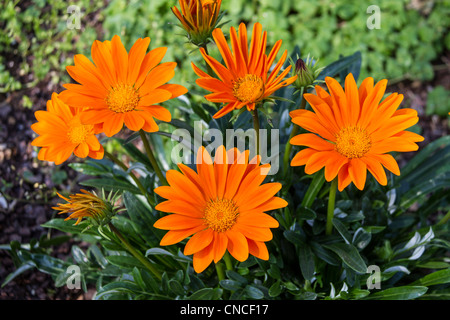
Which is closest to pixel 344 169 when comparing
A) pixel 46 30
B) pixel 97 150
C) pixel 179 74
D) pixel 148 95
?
pixel 148 95

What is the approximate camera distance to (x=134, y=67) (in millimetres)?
1523

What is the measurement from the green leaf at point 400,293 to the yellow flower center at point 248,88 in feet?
3.01

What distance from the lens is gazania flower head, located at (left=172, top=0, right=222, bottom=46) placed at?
1.44 metres

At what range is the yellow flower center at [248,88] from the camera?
137 centimetres

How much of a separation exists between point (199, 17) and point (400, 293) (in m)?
1.20

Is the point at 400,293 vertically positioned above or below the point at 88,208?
below

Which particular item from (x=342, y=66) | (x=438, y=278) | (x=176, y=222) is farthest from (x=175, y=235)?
(x=342, y=66)

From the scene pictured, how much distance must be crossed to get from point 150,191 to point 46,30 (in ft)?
7.05

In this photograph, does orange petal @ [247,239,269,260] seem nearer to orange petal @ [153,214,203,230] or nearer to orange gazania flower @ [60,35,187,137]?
orange petal @ [153,214,203,230]

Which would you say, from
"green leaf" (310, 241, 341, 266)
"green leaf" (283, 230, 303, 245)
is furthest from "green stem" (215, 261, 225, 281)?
"green leaf" (310, 241, 341, 266)

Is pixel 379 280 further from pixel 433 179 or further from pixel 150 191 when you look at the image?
pixel 150 191

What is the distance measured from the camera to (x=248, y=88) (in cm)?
142

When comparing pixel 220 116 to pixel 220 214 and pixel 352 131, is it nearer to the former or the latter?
pixel 220 214
